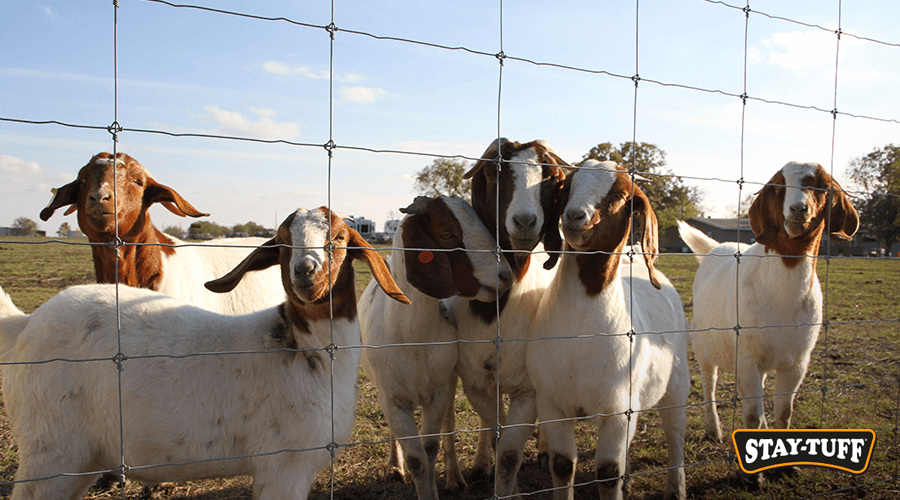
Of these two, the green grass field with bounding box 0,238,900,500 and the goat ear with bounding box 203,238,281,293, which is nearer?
the goat ear with bounding box 203,238,281,293

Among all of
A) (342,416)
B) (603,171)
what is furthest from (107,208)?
(603,171)

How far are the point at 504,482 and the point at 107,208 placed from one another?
2613 mm

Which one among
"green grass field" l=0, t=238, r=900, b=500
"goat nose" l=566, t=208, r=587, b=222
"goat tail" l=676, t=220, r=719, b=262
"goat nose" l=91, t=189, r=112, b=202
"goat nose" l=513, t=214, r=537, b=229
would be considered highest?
"goat nose" l=91, t=189, r=112, b=202

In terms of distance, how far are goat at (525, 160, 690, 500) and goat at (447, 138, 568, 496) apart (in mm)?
152

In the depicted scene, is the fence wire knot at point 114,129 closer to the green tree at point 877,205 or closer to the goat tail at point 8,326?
the goat tail at point 8,326

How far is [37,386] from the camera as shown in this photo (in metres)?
2.28

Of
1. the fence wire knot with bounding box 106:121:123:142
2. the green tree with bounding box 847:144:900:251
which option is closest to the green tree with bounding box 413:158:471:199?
the fence wire knot with bounding box 106:121:123:142

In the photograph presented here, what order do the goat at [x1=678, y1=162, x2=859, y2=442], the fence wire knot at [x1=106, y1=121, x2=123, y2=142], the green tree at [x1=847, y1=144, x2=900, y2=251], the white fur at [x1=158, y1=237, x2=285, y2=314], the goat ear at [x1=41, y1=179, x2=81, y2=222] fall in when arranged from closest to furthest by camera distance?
the fence wire knot at [x1=106, y1=121, x2=123, y2=142]
the goat ear at [x1=41, y1=179, x2=81, y2=222]
the white fur at [x1=158, y1=237, x2=285, y2=314]
the goat at [x1=678, y1=162, x2=859, y2=442]
the green tree at [x1=847, y1=144, x2=900, y2=251]

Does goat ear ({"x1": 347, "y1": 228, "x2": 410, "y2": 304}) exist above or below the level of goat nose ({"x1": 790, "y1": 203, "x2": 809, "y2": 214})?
below

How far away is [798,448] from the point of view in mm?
3436

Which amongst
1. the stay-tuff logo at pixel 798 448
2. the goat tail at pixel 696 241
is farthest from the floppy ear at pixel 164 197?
the goat tail at pixel 696 241

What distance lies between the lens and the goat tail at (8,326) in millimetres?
2436

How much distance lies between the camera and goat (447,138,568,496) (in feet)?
10.1

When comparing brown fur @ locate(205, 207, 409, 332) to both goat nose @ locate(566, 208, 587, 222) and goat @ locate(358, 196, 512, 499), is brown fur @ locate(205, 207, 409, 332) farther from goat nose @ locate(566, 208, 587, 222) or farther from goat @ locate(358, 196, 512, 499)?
goat nose @ locate(566, 208, 587, 222)
